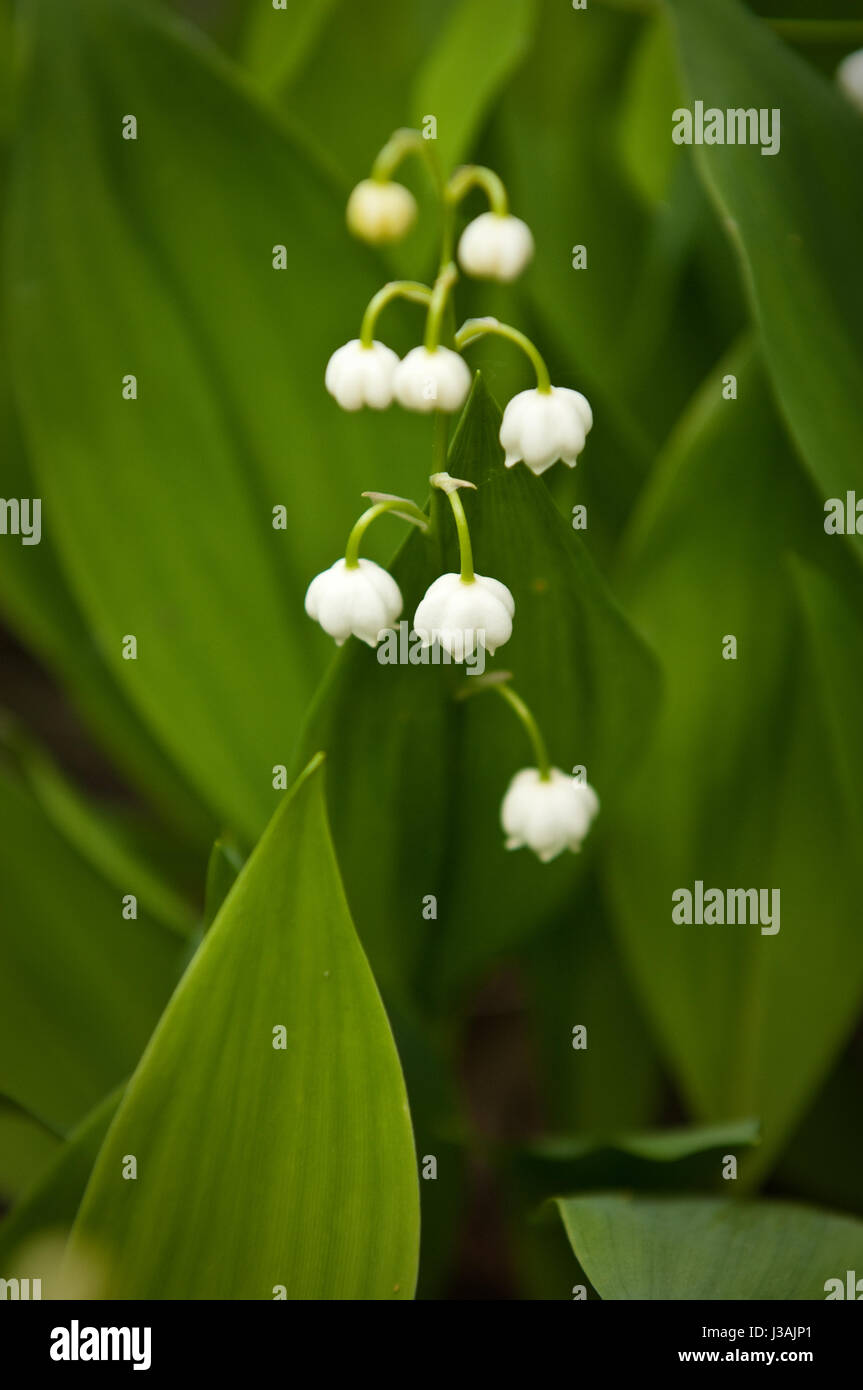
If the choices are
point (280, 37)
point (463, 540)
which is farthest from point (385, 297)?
point (280, 37)

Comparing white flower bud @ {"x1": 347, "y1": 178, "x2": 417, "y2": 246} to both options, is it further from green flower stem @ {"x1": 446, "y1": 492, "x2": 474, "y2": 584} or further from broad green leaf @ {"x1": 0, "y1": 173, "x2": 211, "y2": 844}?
broad green leaf @ {"x1": 0, "y1": 173, "x2": 211, "y2": 844}

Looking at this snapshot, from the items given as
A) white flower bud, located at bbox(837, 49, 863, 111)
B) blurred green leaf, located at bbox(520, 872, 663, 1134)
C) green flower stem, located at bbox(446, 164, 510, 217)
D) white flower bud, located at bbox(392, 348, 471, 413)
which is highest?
white flower bud, located at bbox(837, 49, 863, 111)

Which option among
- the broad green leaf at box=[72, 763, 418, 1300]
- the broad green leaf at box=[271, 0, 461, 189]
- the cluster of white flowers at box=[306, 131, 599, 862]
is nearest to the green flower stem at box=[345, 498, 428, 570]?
the cluster of white flowers at box=[306, 131, 599, 862]

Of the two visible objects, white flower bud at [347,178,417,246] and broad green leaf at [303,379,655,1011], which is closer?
broad green leaf at [303,379,655,1011]

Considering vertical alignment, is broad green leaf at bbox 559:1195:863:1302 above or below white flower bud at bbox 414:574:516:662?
below

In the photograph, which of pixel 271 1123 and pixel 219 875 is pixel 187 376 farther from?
pixel 271 1123

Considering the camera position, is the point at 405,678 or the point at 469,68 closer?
the point at 405,678

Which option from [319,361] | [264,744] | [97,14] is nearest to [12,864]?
[264,744]
